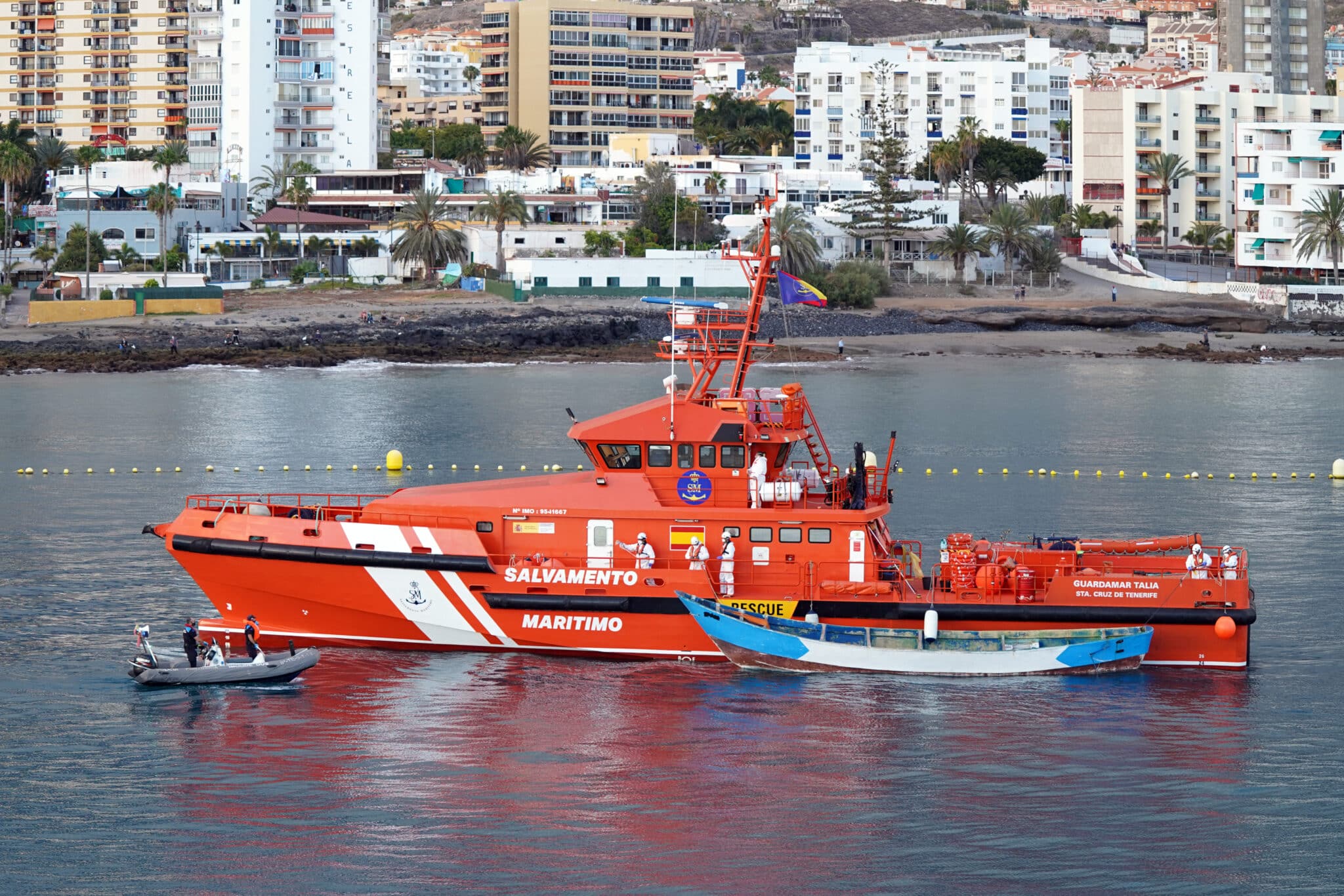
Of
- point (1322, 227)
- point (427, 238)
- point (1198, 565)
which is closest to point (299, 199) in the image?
point (427, 238)

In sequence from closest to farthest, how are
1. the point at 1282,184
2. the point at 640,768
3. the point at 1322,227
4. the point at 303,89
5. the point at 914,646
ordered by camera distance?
1. the point at 640,768
2. the point at 914,646
3. the point at 1322,227
4. the point at 1282,184
5. the point at 303,89

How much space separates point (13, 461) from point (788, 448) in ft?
123

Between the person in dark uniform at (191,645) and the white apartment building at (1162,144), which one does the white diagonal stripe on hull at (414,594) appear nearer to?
the person in dark uniform at (191,645)

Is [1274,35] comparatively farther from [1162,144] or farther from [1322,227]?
[1322,227]

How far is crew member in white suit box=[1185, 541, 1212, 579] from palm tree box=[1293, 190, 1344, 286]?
87.7m

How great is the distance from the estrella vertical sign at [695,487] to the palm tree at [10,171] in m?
95.5

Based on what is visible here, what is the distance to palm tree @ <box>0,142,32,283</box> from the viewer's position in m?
117

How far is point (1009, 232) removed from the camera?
116750 millimetres

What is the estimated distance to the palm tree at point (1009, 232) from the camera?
4596 inches

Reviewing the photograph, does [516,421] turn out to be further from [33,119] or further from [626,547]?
[33,119]

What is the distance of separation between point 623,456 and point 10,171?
323 feet

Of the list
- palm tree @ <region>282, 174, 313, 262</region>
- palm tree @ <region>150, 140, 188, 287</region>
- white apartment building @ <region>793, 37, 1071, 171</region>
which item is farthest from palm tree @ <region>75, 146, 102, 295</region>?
white apartment building @ <region>793, 37, 1071, 171</region>

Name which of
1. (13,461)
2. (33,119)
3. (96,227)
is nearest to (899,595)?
(13,461)

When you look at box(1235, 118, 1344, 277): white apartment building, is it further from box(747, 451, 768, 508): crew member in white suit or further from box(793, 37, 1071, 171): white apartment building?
box(747, 451, 768, 508): crew member in white suit
